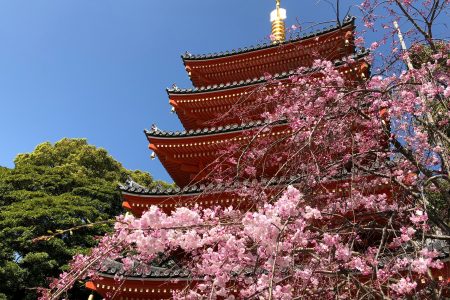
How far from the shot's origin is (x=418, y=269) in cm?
301

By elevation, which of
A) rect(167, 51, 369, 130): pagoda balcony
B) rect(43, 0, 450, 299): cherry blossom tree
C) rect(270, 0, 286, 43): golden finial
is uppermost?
rect(270, 0, 286, 43): golden finial

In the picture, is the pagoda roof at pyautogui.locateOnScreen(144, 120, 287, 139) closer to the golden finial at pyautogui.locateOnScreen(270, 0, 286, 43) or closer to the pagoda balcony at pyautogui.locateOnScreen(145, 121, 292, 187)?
the pagoda balcony at pyautogui.locateOnScreen(145, 121, 292, 187)

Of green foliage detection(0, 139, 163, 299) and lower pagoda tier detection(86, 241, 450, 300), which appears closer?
lower pagoda tier detection(86, 241, 450, 300)

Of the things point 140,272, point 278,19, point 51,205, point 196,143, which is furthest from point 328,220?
point 51,205

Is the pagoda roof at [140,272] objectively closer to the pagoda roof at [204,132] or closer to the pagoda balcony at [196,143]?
the pagoda balcony at [196,143]

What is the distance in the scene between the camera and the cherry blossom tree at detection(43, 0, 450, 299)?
304 centimetres

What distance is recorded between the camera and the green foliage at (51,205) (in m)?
16.6

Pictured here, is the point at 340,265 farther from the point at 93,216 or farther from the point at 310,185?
the point at 93,216

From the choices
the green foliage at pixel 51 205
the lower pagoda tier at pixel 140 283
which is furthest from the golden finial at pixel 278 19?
the lower pagoda tier at pixel 140 283

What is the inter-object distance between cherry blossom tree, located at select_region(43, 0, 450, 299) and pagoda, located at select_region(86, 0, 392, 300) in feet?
2.20

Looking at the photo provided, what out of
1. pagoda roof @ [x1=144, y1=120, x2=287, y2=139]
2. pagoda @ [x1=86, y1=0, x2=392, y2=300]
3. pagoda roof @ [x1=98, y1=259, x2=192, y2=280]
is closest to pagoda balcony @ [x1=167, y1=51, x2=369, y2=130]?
pagoda @ [x1=86, y1=0, x2=392, y2=300]

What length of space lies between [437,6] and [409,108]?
4.01 ft

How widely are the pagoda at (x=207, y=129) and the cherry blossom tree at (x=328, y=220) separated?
0.67m

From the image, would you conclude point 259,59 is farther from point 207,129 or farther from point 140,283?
→ point 140,283
